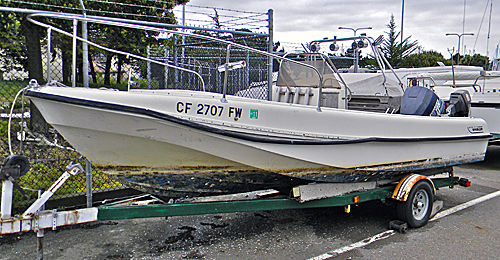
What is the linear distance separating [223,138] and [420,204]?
2.68 m

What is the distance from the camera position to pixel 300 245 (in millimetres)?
4191

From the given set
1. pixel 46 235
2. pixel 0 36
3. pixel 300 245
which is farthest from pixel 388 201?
pixel 0 36

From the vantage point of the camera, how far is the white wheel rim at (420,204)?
4.71 meters

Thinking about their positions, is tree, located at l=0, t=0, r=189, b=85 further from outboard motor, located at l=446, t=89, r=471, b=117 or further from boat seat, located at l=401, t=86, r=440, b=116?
outboard motor, located at l=446, t=89, r=471, b=117

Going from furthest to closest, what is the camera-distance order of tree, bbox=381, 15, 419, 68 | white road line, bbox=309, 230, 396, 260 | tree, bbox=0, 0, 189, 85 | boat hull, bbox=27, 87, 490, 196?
tree, bbox=381, 15, 419, 68 < tree, bbox=0, 0, 189, 85 < white road line, bbox=309, 230, 396, 260 < boat hull, bbox=27, 87, 490, 196

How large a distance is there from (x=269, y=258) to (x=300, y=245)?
49 centimetres

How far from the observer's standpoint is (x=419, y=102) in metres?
5.02

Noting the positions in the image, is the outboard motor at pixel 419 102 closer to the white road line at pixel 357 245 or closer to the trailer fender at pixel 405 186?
the trailer fender at pixel 405 186

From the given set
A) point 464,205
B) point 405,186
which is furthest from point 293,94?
point 464,205

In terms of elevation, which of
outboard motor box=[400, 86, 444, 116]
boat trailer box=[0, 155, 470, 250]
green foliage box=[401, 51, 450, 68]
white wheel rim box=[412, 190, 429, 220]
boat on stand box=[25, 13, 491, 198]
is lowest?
white wheel rim box=[412, 190, 429, 220]

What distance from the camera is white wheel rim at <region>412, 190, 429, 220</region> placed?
15.4 feet

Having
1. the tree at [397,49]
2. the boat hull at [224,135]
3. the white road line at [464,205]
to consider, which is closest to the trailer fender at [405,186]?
the boat hull at [224,135]

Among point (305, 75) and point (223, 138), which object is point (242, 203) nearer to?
point (223, 138)

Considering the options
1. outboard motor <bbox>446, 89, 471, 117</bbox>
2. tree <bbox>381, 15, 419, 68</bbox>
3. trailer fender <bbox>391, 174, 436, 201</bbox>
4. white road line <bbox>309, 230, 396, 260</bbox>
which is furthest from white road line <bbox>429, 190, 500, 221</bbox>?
tree <bbox>381, 15, 419, 68</bbox>
